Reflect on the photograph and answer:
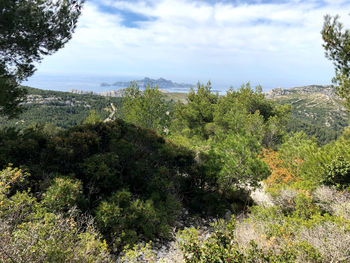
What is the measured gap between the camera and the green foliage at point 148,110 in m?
14.3

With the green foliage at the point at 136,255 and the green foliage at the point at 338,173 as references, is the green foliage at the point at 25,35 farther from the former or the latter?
the green foliage at the point at 338,173

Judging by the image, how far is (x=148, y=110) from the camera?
1448 cm

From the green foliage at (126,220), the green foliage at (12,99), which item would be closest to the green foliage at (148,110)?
the green foliage at (12,99)

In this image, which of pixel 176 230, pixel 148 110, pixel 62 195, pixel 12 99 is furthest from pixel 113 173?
pixel 148 110

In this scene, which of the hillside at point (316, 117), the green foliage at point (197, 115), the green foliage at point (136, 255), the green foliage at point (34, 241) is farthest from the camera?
the hillside at point (316, 117)

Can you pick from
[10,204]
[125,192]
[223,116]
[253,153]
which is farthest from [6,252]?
[223,116]

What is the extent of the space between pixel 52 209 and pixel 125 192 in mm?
1620

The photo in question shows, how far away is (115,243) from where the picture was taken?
4.68 m

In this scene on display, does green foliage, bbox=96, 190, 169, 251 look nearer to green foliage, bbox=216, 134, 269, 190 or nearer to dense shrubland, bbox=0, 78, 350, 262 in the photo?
dense shrubland, bbox=0, 78, 350, 262

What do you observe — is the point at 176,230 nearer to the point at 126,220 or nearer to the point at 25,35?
the point at 126,220

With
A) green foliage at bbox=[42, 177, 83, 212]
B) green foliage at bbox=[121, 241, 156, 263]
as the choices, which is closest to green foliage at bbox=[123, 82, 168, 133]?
green foliage at bbox=[42, 177, 83, 212]

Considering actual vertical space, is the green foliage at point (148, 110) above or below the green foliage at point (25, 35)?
below

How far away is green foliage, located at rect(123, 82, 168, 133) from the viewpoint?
14.3 meters

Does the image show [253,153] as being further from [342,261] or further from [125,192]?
[125,192]
